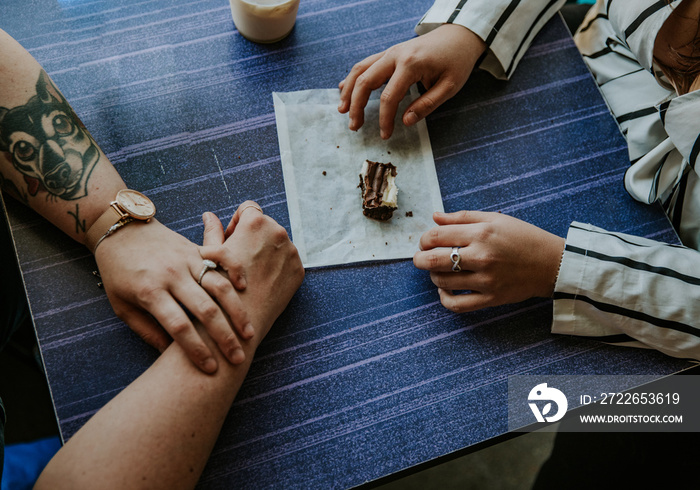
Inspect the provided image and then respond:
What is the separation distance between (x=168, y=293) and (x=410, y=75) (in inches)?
24.0

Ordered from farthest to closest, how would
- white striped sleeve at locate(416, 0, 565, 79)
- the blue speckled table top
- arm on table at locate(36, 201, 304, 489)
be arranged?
1. white striped sleeve at locate(416, 0, 565, 79)
2. the blue speckled table top
3. arm on table at locate(36, 201, 304, 489)

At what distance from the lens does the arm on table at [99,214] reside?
0.73 m

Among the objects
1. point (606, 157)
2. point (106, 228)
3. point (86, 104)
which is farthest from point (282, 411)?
point (606, 157)

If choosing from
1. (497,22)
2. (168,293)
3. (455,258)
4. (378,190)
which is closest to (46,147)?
(168,293)

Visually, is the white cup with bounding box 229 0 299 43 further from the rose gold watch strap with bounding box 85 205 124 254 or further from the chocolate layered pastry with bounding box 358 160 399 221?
the rose gold watch strap with bounding box 85 205 124 254

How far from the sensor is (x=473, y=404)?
2.58 ft

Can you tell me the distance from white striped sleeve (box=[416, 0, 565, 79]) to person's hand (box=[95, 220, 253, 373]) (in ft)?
2.26

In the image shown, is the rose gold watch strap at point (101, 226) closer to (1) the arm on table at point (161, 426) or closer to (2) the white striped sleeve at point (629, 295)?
(1) the arm on table at point (161, 426)

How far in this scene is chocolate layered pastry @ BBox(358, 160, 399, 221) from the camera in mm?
882

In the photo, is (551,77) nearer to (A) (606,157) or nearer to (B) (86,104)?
(A) (606,157)

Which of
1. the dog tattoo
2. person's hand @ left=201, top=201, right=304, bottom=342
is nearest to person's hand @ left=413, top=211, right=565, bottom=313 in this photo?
person's hand @ left=201, top=201, right=304, bottom=342

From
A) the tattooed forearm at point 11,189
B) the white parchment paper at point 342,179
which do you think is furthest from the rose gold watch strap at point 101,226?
the white parchment paper at point 342,179

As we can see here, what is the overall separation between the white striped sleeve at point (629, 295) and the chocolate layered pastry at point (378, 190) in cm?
33

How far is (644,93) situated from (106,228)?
1097 millimetres
